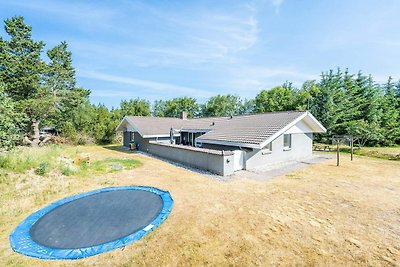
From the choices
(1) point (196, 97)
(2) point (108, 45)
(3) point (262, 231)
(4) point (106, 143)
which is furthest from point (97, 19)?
(1) point (196, 97)

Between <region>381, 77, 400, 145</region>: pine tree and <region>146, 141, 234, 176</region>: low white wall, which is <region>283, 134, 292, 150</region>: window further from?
<region>381, 77, 400, 145</region>: pine tree

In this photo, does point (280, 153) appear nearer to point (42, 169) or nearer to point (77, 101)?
point (42, 169)

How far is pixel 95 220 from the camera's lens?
555 cm

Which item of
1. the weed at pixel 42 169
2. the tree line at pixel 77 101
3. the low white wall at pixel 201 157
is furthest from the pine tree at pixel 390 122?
the weed at pixel 42 169

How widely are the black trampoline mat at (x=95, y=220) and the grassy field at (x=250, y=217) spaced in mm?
616

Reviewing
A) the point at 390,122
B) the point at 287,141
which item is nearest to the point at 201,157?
the point at 287,141

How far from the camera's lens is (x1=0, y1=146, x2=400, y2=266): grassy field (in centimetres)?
392

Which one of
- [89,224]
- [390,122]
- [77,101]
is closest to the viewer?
[89,224]

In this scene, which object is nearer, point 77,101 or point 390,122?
point 390,122

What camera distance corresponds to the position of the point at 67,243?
444 cm

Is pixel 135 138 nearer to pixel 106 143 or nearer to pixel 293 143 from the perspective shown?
pixel 106 143

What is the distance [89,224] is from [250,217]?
478 cm

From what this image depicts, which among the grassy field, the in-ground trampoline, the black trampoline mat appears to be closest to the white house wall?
the grassy field

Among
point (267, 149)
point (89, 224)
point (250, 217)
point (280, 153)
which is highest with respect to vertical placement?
point (267, 149)
